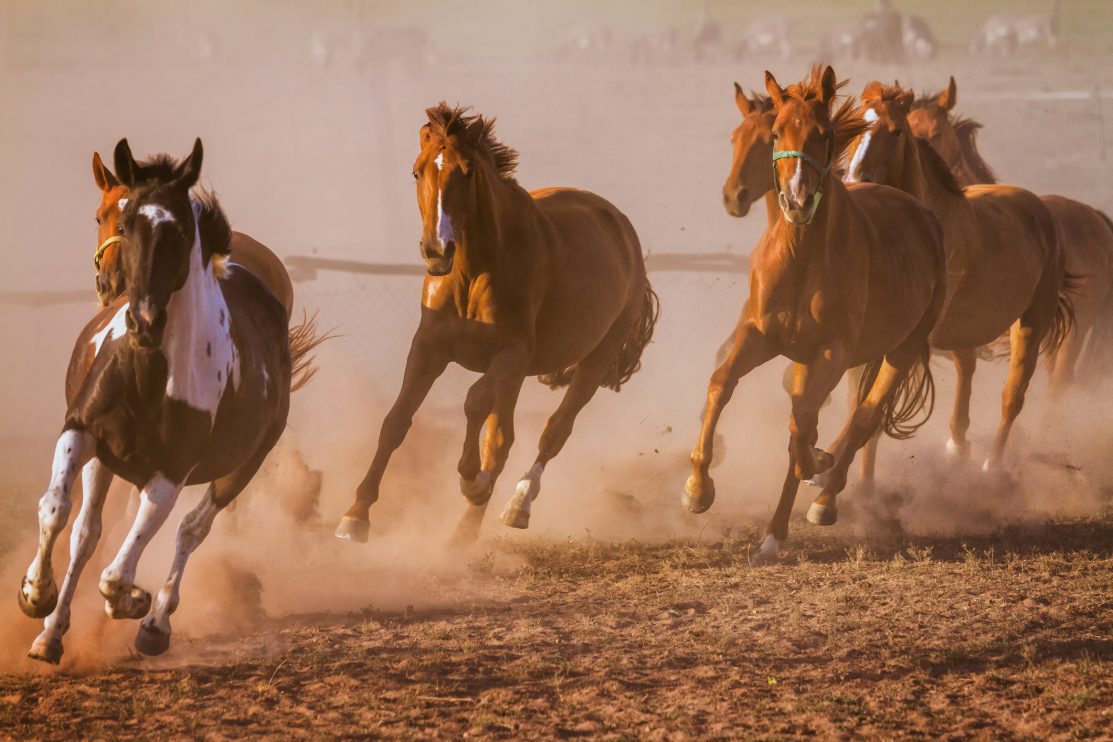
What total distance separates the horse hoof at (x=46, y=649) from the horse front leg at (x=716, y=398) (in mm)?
3306

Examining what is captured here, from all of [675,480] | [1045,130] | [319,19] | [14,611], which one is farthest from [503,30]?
[14,611]

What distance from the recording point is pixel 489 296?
670 centimetres

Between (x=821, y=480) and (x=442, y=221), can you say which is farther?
(x=821, y=480)

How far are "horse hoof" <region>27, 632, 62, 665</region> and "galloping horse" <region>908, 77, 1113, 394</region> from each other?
737 centimetres

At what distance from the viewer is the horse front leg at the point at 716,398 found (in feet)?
22.8

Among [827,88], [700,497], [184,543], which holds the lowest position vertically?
[700,497]

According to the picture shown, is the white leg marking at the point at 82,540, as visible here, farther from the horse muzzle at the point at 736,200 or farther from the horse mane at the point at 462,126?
the horse muzzle at the point at 736,200

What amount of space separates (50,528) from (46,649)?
1.37 feet

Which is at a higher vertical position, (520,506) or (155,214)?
(155,214)

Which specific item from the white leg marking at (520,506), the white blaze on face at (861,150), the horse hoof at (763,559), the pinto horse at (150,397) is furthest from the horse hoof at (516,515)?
the white blaze on face at (861,150)

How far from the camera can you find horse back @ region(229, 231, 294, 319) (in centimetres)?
642

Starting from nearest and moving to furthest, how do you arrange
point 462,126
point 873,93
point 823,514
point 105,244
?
1. point 105,244
2. point 462,126
3. point 823,514
4. point 873,93

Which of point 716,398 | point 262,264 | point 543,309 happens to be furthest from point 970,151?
point 262,264

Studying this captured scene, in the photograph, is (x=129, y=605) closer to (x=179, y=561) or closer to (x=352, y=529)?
(x=179, y=561)
